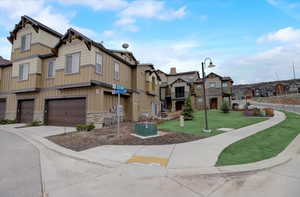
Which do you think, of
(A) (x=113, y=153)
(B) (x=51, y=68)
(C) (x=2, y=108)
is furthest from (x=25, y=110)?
(A) (x=113, y=153)

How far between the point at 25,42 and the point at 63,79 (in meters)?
7.02

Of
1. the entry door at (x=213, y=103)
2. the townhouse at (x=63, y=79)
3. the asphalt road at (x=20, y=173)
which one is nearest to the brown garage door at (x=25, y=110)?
the townhouse at (x=63, y=79)

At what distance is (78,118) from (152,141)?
303 inches

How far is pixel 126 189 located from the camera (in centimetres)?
289

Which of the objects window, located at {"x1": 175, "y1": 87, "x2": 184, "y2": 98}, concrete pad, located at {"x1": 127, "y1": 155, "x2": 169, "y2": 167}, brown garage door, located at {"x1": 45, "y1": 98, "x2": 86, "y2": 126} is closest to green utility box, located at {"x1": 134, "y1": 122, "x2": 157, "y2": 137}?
concrete pad, located at {"x1": 127, "y1": 155, "x2": 169, "y2": 167}

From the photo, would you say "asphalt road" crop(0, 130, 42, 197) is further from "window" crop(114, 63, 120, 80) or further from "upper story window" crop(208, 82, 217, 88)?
"upper story window" crop(208, 82, 217, 88)

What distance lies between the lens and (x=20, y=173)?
12.1 feet

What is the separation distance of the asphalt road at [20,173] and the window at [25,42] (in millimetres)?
12511

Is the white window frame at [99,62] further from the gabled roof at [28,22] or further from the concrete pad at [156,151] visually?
the concrete pad at [156,151]

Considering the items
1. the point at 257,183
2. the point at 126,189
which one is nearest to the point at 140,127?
the point at 126,189

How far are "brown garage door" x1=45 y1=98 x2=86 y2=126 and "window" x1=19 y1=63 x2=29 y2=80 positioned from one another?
374cm

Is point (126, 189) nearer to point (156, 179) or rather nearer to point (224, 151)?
point (156, 179)

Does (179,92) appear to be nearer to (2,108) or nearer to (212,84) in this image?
(212,84)

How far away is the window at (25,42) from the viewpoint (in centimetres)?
1396
